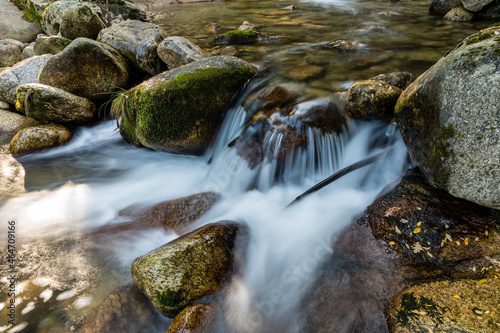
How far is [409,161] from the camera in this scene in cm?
392

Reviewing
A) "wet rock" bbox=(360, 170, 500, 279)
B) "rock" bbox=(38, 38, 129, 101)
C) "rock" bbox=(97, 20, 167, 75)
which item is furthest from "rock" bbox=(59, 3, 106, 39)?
"wet rock" bbox=(360, 170, 500, 279)

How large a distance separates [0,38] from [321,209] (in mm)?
16484

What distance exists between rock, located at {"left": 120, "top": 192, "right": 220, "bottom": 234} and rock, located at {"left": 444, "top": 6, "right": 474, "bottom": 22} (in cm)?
1226

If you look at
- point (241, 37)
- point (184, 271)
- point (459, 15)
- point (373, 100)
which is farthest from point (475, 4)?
point (184, 271)

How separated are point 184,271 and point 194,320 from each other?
1.57ft

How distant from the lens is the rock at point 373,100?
4344 mm

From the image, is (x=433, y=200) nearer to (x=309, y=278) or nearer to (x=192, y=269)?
(x=309, y=278)

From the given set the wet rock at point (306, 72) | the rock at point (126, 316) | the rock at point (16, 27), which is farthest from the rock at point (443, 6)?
the rock at point (16, 27)

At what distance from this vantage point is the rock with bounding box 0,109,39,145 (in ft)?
21.7

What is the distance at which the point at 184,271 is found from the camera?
288 centimetres

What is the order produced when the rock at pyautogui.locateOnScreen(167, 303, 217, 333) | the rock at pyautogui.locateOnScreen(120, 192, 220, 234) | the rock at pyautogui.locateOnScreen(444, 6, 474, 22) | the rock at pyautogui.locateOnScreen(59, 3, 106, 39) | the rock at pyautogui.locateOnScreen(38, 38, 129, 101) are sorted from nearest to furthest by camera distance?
the rock at pyautogui.locateOnScreen(167, 303, 217, 333) < the rock at pyautogui.locateOnScreen(120, 192, 220, 234) < the rock at pyautogui.locateOnScreen(38, 38, 129, 101) < the rock at pyautogui.locateOnScreen(59, 3, 106, 39) < the rock at pyautogui.locateOnScreen(444, 6, 474, 22)

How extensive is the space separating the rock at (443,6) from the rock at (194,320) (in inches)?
576

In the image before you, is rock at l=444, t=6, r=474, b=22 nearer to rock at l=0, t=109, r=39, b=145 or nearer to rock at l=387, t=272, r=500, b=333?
rock at l=387, t=272, r=500, b=333

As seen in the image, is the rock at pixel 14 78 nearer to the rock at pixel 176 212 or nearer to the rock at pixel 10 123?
the rock at pixel 10 123
